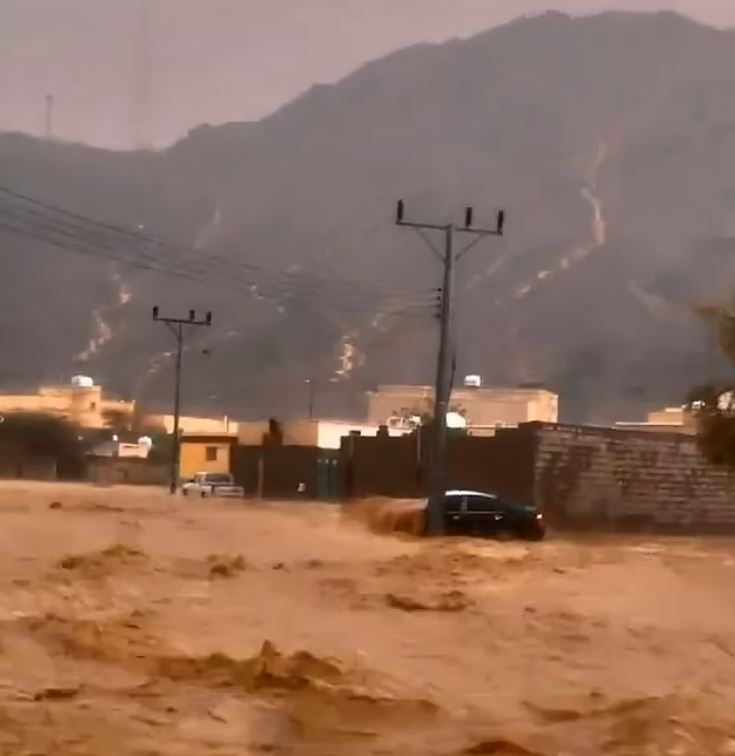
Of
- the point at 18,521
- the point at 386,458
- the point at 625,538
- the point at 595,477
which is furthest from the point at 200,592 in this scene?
the point at 386,458

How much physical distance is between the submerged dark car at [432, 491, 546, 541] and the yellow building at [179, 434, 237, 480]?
43.7 metres

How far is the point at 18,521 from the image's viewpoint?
32.9 metres

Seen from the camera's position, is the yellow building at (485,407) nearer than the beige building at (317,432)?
No

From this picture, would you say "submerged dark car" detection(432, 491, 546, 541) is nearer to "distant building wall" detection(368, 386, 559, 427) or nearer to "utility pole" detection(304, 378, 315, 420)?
"distant building wall" detection(368, 386, 559, 427)

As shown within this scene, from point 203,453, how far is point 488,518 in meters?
46.0

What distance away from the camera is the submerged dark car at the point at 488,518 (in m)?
35.4

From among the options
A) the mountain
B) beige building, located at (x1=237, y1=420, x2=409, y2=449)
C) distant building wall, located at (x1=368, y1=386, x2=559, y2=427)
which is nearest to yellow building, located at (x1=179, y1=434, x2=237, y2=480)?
beige building, located at (x1=237, y1=420, x2=409, y2=449)

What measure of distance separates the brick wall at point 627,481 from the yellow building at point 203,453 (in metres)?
38.4

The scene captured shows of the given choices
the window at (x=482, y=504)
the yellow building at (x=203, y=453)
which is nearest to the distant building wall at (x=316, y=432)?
the yellow building at (x=203, y=453)

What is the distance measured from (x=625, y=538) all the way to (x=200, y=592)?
21.9 meters

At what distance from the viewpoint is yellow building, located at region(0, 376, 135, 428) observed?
99812 mm

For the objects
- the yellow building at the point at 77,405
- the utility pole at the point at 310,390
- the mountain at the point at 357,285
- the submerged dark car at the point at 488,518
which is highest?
the mountain at the point at 357,285

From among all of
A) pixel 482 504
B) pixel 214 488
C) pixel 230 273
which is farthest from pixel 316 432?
pixel 230 273

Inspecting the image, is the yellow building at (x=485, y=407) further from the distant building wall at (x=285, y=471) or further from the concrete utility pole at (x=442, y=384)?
the concrete utility pole at (x=442, y=384)
